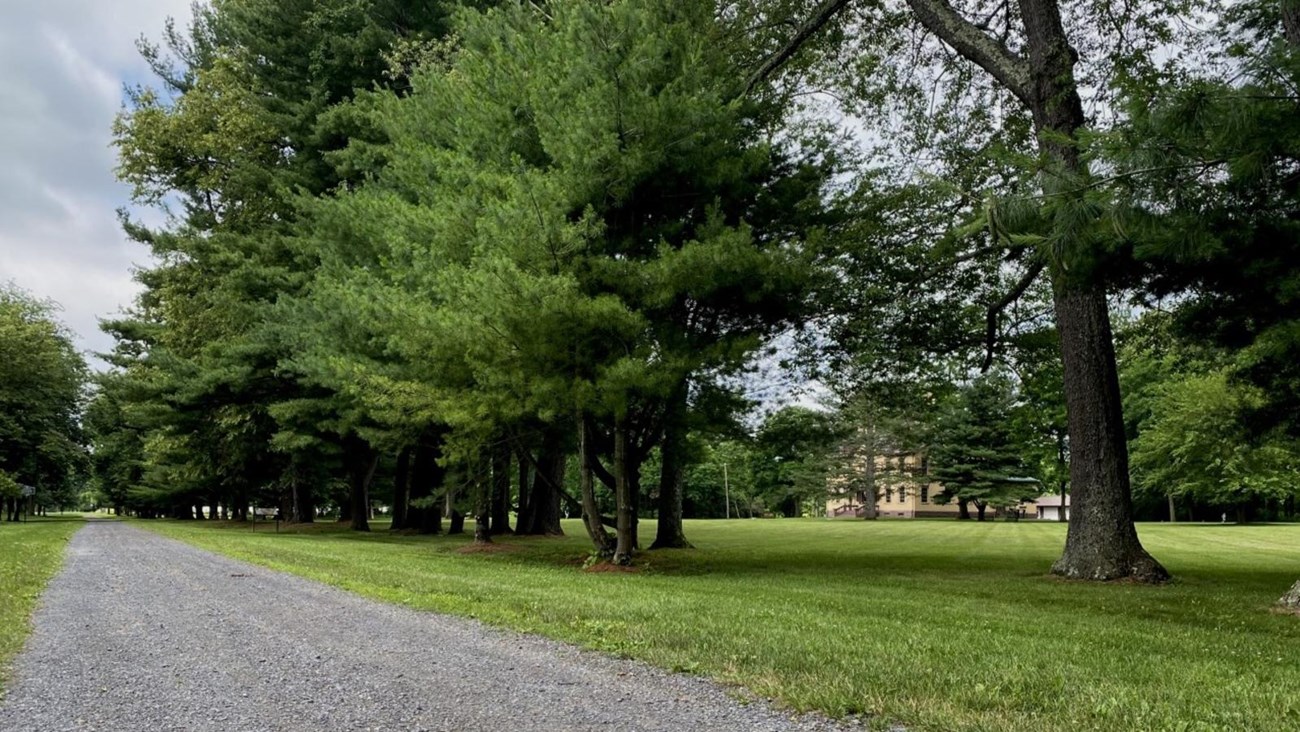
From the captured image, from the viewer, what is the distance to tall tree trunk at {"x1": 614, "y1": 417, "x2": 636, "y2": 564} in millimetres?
13234

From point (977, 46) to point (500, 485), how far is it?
638 inches

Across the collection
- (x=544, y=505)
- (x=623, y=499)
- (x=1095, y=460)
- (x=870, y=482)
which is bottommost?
(x=544, y=505)

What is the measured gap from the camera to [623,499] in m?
13.4

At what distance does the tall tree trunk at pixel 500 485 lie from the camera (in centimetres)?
1734

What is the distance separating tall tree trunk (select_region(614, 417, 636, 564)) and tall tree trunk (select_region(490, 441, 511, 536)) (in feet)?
10.7

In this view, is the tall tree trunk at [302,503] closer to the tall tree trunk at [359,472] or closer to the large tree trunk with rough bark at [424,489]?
the tall tree trunk at [359,472]

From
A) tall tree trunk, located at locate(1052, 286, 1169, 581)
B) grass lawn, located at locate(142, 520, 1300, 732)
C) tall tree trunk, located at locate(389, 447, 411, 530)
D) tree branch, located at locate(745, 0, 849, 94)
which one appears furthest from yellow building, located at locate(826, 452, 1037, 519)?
tall tree trunk, located at locate(1052, 286, 1169, 581)

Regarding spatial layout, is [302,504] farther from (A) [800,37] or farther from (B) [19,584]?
(A) [800,37]

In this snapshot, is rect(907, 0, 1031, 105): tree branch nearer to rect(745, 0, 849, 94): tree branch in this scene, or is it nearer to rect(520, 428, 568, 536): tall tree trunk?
rect(745, 0, 849, 94): tree branch

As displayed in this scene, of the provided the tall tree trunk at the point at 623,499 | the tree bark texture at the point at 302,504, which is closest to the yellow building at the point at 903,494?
the tree bark texture at the point at 302,504

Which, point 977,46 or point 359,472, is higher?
point 977,46

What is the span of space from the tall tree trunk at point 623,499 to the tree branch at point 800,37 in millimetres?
6721

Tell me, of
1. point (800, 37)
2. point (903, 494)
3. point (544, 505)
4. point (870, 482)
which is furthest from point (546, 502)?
point (903, 494)

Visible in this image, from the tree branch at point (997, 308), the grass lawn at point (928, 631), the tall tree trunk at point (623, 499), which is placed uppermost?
the tree branch at point (997, 308)
